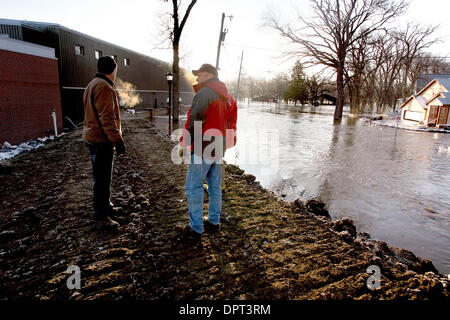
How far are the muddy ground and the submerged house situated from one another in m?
27.2

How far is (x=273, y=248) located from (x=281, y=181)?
4541 millimetres

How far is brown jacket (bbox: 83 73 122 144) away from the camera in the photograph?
2863 millimetres

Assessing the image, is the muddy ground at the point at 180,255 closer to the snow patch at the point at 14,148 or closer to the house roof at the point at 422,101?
the snow patch at the point at 14,148

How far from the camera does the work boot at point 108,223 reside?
126 inches

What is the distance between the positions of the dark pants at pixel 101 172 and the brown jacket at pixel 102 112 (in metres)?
0.12

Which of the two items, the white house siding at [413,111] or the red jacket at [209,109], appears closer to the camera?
the red jacket at [209,109]

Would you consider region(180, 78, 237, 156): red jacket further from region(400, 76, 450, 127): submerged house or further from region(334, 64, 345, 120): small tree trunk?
region(334, 64, 345, 120): small tree trunk

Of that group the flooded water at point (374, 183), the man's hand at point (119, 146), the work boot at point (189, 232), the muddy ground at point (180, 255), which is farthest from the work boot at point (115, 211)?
the flooded water at point (374, 183)

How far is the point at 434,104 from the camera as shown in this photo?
24.1m

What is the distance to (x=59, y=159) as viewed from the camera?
709cm

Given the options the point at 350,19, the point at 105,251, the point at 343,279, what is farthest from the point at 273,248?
the point at 350,19

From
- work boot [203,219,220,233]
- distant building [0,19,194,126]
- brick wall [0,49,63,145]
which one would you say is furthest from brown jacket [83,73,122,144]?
distant building [0,19,194,126]

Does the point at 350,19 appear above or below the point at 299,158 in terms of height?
above
